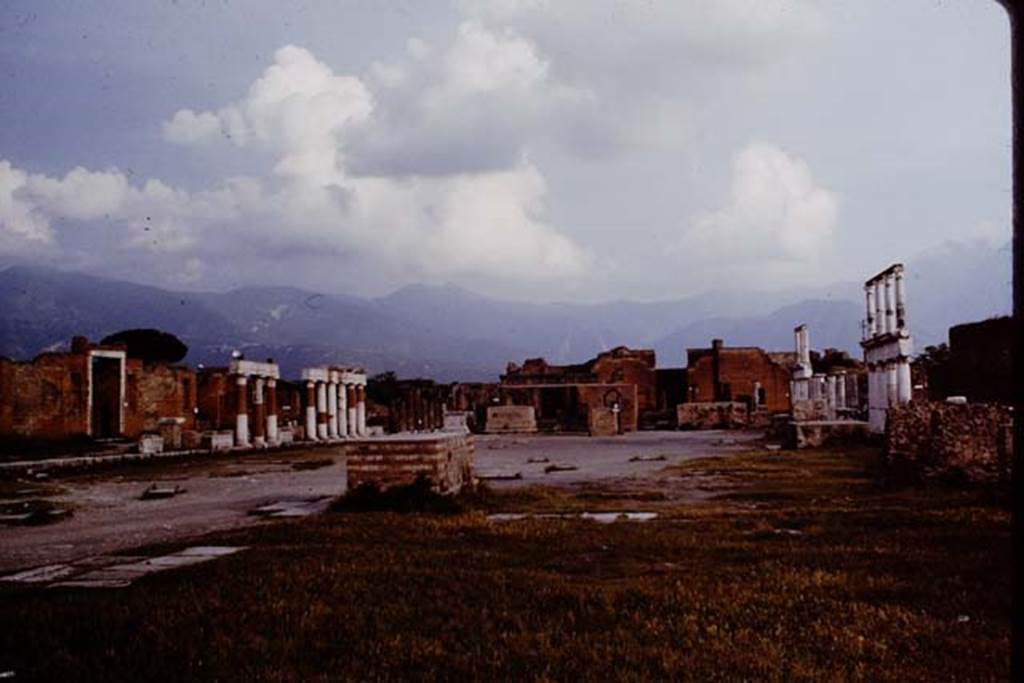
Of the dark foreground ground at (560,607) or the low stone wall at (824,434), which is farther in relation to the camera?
the low stone wall at (824,434)

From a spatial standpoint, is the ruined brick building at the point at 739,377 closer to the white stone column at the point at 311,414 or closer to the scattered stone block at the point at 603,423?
the scattered stone block at the point at 603,423

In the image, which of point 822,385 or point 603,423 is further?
point 603,423

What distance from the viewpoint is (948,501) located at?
34.8ft

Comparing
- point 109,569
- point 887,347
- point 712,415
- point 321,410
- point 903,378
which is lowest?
point 109,569

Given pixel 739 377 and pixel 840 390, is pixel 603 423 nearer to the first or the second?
pixel 840 390

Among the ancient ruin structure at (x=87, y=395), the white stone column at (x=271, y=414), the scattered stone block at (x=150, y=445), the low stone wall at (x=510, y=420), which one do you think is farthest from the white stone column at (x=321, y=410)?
the scattered stone block at (x=150, y=445)

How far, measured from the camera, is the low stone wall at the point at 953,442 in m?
11.9

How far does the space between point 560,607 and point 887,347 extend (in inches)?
808

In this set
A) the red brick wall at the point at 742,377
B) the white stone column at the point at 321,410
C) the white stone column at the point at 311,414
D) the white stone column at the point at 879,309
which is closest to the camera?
the white stone column at the point at 879,309

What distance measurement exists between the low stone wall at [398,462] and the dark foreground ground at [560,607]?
6.30ft

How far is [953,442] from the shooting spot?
12266 mm

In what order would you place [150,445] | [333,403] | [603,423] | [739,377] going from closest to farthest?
[150,445] → [603,423] → [333,403] → [739,377]

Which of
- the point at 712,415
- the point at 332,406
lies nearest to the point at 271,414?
the point at 332,406

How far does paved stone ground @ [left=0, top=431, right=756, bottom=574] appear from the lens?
Answer: 9750mm
